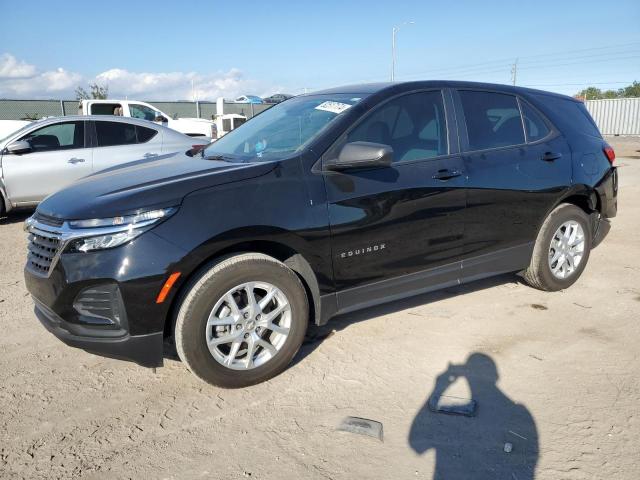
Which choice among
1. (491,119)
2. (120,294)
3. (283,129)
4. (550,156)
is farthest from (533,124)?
(120,294)

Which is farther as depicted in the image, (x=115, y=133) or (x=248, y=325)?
(x=115, y=133)

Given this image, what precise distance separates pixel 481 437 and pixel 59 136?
744cm

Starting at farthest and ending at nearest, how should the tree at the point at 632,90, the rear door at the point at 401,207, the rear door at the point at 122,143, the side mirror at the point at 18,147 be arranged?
the tree at the point at 632,90 → the rear door at the point at 122,143 → the side mirror at the point at 18,147 → the rear door at the point at 401,207

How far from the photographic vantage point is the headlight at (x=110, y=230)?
8.70 ft

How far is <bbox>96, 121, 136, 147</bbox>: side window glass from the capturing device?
25.8 feet

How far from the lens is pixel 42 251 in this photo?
289 cm

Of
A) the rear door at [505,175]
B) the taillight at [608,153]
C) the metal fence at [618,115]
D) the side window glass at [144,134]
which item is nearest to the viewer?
the rear door at [505,175]

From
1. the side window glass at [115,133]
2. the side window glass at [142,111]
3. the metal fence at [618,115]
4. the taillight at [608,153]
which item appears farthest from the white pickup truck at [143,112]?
the metal fence at [618,115]

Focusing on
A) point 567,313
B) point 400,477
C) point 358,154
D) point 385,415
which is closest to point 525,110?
point 567,313

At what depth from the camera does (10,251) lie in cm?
614

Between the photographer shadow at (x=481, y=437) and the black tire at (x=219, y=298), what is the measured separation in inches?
35.0

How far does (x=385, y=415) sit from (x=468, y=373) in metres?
0.73

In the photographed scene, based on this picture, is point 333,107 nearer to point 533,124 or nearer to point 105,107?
point 533,124

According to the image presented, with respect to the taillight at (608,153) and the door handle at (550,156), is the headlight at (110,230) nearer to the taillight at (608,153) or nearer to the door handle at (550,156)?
the door handle at (550,156)
